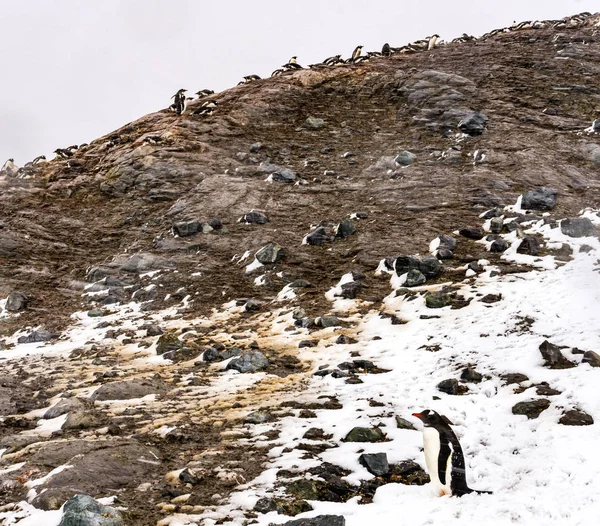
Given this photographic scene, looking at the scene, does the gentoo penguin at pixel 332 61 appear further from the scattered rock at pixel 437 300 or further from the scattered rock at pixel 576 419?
the scattered rock at pixel 576 419

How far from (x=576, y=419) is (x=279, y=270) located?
8438mm

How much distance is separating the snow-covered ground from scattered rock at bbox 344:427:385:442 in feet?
0.33

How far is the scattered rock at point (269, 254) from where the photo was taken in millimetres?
14047

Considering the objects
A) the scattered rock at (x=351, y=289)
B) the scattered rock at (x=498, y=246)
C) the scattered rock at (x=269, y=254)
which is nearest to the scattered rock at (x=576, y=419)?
the scattered rock at (x=351, y=289)

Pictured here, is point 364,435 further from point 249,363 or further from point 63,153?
point 63,153

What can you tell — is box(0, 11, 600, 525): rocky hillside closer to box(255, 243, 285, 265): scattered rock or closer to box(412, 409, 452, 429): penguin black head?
box(255, 243, 285, 265): scattered rock

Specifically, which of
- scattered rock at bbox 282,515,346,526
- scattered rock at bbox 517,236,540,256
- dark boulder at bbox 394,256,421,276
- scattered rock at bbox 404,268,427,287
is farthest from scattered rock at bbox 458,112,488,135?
scattered rock at bbox 282,515,346,526

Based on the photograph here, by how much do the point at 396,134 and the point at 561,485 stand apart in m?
17.7

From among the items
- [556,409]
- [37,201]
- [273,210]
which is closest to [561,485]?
[556,409]

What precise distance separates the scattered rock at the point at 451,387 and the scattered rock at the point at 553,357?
4.05ft

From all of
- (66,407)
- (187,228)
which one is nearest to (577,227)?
(187,228)

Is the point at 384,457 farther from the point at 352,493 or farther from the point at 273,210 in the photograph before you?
the point at 273,210

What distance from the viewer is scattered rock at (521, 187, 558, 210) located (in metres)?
14.3

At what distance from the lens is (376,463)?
20.1 ft
